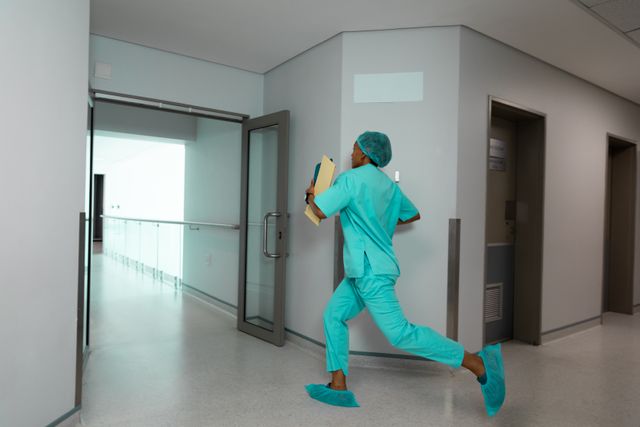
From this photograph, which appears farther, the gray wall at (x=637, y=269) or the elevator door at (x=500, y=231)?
the gray wall at (x=637, y=269)

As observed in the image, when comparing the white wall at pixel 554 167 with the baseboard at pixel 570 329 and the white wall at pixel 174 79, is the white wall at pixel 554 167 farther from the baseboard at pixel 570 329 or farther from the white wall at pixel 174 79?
the white wall at pixel 174 79

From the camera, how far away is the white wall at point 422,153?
3.21 m

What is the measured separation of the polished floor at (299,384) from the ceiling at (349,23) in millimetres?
2532

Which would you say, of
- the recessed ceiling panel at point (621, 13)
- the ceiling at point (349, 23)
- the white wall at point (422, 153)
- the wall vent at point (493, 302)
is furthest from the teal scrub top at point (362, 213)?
the recessed ceiling panel at point (621, 13)

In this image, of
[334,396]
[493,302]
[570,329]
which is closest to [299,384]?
[334,396]

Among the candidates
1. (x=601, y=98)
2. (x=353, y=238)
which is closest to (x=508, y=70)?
(x=601, y=98)

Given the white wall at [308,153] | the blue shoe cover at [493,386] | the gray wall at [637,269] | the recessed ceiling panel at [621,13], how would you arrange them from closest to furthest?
the blue shoe cover at [493,386] < the recessed ceiling panel at [621,13] < the white wall at [308,153] < the gray wall at [637,269]

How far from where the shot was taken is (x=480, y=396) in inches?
110

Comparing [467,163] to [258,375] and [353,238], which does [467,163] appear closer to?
[353,238]

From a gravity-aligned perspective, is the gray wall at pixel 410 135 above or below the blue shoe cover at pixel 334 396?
above

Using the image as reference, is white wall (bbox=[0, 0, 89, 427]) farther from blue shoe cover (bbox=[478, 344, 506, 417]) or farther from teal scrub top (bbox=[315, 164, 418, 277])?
blue shoe cover (bbox=[478, 344, 506, 417])

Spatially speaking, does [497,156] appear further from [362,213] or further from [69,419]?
[69,419]

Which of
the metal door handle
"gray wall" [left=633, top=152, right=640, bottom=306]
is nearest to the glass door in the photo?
the metal door handle

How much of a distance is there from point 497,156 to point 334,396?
8.48 feet
